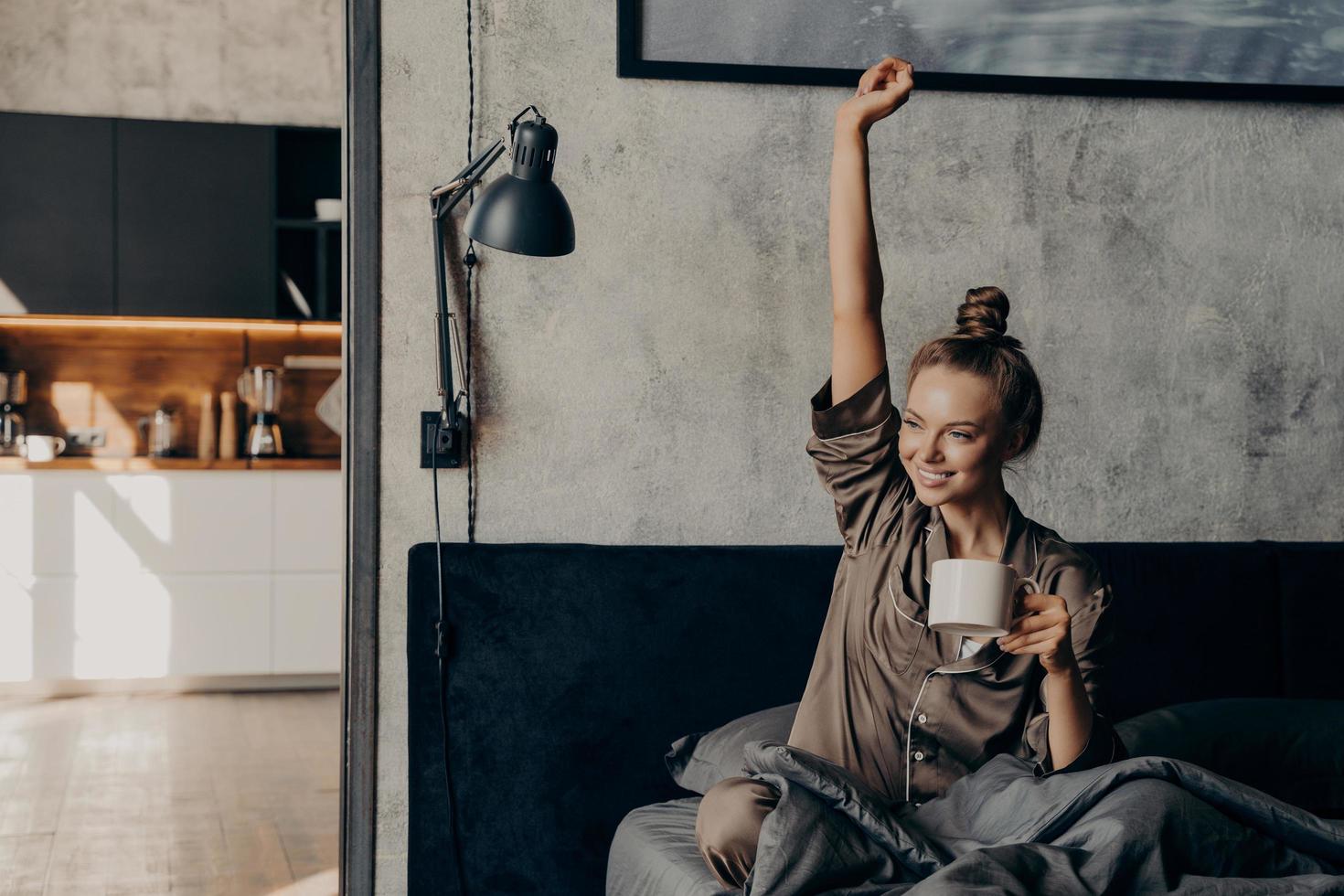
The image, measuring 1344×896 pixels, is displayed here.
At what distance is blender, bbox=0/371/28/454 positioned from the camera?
17.0 feet

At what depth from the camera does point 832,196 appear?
1.80 meters

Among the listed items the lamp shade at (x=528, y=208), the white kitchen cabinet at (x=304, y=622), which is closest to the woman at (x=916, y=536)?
the lamp shade at (x=528, y=208)

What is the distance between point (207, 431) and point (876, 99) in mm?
4377

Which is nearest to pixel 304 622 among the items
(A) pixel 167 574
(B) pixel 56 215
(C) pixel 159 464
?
(A) pixel 167 574

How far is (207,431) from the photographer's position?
546 cm

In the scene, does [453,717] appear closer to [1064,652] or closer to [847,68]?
[1064,652]

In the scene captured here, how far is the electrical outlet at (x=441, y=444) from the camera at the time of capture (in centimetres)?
210

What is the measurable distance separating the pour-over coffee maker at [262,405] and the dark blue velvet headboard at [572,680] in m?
3.59

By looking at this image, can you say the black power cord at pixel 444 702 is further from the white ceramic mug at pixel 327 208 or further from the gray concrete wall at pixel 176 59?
the gray concrete wall at pixel 176 59

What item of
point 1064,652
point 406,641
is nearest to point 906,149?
point 1064,652

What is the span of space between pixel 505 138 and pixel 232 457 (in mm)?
3741

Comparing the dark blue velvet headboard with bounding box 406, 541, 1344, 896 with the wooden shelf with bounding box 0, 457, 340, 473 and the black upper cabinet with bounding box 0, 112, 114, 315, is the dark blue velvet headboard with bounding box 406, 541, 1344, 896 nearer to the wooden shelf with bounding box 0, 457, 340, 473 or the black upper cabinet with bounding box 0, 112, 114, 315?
the wooden shelf with bounding box 0, 457, 340, 473

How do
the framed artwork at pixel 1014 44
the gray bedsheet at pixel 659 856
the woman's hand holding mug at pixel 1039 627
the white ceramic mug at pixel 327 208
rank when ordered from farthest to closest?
the white ceramic mug at pixel 327 208, the framed artwork at pixel 1014 44, the gray bedsheet at pixel 659 856, the woman's hand holding mug at pixel 1039 627

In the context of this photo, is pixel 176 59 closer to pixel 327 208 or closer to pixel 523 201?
pixel 327 208
